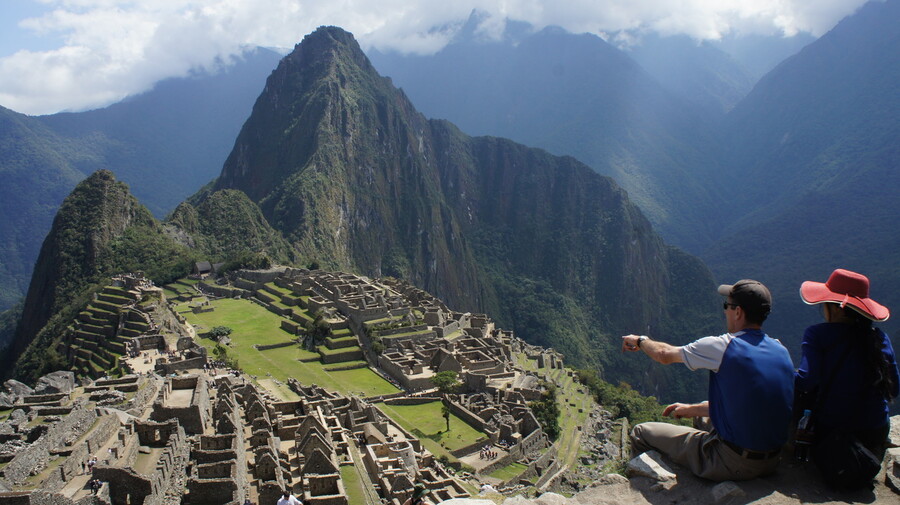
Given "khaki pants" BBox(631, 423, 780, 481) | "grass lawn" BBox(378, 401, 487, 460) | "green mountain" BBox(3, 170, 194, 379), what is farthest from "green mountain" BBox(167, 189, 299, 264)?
"khaki pants" BBox(631, 423, 780, 481)

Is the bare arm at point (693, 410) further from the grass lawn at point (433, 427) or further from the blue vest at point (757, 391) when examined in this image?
the grass lawn at point (433, 427)

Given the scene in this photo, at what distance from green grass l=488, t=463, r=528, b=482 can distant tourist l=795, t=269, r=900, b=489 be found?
27417 mm

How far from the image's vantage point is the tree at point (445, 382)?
43.4 metres

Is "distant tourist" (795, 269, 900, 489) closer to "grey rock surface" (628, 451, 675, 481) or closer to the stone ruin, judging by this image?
"grey rock surface" (628, 451, 675, 481)

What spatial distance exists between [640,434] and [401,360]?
41.6 meters

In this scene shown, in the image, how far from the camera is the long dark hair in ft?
21.5

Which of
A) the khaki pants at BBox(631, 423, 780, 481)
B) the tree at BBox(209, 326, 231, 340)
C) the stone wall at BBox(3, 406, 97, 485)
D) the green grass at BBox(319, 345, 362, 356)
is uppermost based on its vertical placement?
the khaki pants at BBox(631, 423, 780, 481)

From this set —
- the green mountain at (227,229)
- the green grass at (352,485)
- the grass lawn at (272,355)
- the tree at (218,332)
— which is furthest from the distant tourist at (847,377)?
the green mountain at (227,229)

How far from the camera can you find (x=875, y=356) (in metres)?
6.59

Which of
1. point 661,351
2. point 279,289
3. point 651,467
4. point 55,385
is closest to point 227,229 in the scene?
point 279,289

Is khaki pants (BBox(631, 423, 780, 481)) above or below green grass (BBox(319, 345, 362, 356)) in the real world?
above

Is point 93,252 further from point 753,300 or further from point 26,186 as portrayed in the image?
point 753,300

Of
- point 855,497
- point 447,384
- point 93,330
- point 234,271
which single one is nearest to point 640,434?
point 855,497

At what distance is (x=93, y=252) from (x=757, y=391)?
304 feet
